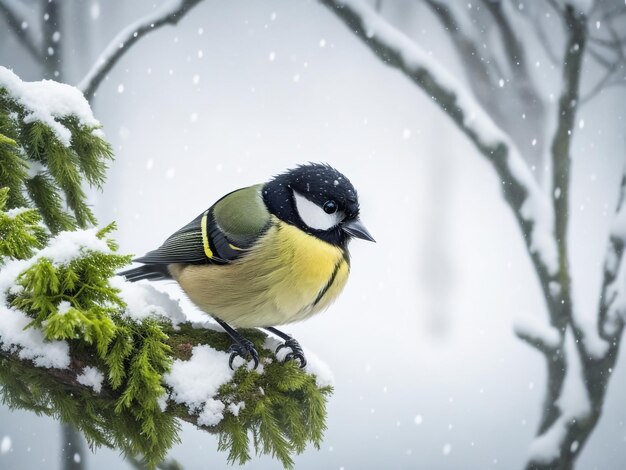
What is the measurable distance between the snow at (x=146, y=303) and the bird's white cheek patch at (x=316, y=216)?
0.34 metres

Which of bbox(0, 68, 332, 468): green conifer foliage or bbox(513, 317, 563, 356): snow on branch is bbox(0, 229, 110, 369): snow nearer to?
bbox(0, 68, 332, 468): green conifer foliage

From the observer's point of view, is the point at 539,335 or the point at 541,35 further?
the point at 541,35

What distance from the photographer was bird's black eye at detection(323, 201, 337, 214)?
5.07ft

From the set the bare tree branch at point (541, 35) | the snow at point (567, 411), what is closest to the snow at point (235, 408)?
the snow at point (567, 411)

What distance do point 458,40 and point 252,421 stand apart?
8.22 ft

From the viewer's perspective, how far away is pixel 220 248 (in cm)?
162

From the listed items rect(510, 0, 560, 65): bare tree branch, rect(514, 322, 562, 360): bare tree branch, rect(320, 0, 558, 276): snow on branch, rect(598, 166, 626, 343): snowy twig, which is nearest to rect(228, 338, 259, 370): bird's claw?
rect(320, 0, 558, 276): snow on branch

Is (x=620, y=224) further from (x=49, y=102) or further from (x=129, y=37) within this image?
(x=49, y=102)

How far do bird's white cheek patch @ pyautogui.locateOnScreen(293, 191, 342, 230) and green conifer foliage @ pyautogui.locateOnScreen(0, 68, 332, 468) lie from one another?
0.28 metres

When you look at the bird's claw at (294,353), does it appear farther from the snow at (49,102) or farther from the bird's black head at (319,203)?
the snow at (49,102)

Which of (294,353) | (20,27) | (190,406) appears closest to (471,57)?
(20,27)

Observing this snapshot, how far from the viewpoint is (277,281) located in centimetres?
151

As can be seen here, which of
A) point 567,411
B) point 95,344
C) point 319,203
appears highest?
point 319,203

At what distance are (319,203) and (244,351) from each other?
0.37m
